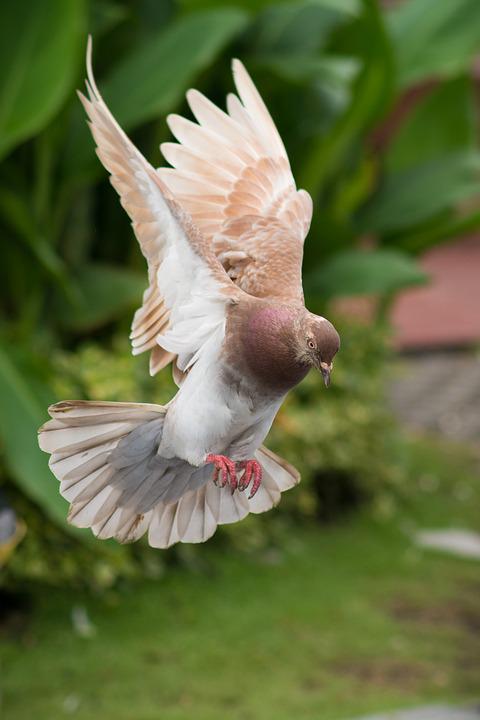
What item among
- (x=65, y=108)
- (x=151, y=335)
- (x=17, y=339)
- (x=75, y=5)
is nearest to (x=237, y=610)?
(x=17, y=339)

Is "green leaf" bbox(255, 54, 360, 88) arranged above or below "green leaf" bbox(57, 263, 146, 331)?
above

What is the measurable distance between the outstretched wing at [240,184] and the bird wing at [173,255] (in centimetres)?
12

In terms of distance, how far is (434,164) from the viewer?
496 cm

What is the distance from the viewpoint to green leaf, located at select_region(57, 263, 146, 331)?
3.80m

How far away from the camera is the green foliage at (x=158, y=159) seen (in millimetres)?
3307

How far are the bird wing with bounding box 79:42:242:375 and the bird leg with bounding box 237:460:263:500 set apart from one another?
0.12 metres

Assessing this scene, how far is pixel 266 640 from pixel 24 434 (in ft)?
4.19

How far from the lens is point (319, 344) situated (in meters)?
0.88

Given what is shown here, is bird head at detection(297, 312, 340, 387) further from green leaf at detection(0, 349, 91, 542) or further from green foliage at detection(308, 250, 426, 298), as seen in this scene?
green foliage at detection(308, 250, 426, 298)

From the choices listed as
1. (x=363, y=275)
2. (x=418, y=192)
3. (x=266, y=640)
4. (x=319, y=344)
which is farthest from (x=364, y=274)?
(x=319, y=344)

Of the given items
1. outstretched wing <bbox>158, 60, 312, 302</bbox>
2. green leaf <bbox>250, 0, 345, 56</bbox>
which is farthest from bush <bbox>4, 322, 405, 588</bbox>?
outstretched wing <bbox>158, 60, 312, 302</bbox>

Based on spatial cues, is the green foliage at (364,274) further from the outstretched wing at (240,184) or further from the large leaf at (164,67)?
the outstretched wing at (240,184)

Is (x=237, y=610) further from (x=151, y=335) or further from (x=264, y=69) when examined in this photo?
(x=151, y=335)

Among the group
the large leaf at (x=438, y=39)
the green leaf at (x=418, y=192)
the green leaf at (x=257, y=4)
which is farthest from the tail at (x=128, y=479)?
the green leaf at (x=418, y=192)
